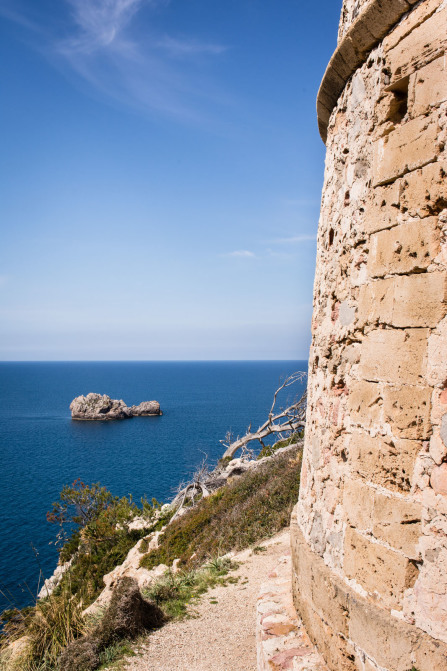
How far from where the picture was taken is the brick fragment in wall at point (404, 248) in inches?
105

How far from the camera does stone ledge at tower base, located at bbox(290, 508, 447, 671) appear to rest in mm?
2527

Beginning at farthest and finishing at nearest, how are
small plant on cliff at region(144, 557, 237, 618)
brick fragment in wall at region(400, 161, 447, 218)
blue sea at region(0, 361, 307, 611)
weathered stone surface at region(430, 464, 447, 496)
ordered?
blue sea at region(0, 361, 307, 611) → small plant on cliff at region(144, 557, 237, 618) → brick fragment in wall at region(400, 161, 447, 218) → weathered stone surface at region(430, 464, 447, 496)

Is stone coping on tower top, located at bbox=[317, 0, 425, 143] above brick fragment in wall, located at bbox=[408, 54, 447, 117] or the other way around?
above

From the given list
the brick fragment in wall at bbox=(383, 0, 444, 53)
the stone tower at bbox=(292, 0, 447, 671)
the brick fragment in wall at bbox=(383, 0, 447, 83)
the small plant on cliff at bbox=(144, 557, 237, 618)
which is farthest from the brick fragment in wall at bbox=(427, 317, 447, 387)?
the small plant on cliff at bbox=(144, 557, 237, 618)

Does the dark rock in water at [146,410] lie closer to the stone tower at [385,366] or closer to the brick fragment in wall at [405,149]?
the stone tower at [385,366]

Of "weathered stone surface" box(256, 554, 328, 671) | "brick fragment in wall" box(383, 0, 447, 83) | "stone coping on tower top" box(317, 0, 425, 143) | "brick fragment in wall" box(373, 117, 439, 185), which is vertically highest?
"stone coping on tower top" box(317, 0, 425, 143)

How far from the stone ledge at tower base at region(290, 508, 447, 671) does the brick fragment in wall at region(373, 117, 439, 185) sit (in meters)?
2.69

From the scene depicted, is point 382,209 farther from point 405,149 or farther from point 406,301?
point 406,301

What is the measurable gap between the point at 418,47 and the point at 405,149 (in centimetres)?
61

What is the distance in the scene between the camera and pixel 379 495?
2.87 metres

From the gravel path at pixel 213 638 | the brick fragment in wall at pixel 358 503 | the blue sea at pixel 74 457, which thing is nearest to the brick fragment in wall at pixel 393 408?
the brick fragment in wall at pixel 358 503

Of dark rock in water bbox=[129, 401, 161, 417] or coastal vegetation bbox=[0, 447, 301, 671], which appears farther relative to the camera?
dark rock in water bbox=[129, 401, 161, 417]

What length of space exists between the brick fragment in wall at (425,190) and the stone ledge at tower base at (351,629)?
239 centimetres

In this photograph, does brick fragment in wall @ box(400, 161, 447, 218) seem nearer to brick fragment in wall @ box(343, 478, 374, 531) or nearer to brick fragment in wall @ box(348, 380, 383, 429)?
brick fragment in wall @ box(348, 380, 383, 429)
